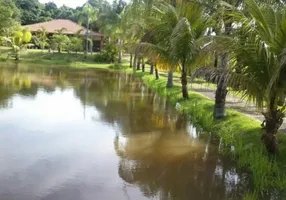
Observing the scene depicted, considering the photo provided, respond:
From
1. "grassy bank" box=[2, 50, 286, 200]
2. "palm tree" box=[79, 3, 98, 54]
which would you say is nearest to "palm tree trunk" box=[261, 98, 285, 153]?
"grassy bank" box=[2, 50, 286, 200]

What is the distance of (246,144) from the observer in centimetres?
810

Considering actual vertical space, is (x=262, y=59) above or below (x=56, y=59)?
above

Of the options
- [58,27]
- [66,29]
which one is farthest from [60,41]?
[58,27]

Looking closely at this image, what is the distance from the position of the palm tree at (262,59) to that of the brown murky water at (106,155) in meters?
1.44

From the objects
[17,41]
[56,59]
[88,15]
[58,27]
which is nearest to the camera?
[17,41]

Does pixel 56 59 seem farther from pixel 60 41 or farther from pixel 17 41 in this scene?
pixel 17 41

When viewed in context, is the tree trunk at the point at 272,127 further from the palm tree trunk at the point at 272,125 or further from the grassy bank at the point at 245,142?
the grassy bank at the point at 245,142

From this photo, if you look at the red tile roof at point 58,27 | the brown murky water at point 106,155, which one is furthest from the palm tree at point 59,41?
the brown murky water at point 106,155

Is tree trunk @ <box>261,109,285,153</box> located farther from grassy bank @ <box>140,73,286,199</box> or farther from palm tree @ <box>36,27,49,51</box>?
palm tree @ <box>36,27,49,51</box>

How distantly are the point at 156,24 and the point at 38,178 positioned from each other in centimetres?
1002

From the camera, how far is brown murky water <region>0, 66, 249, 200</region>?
19.4 feet

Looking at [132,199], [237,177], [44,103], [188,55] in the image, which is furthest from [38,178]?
[188,55]

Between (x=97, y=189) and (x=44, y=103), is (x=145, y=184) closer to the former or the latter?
(x=97, y=189)

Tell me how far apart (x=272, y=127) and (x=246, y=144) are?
4.01ft
